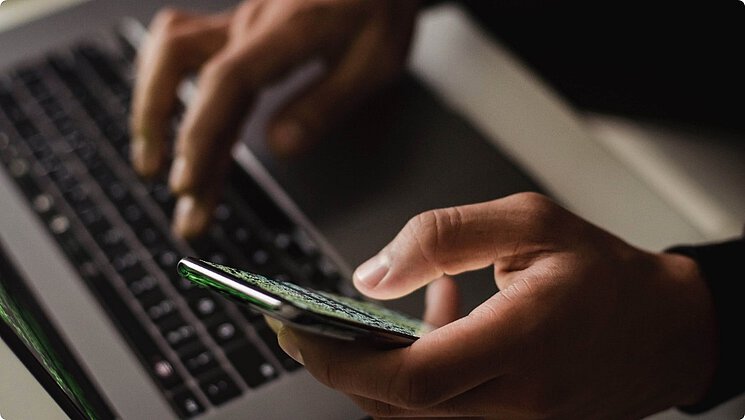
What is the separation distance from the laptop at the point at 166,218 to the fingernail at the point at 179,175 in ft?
0.06

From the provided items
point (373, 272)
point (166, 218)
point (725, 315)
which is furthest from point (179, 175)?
point (725, 315)

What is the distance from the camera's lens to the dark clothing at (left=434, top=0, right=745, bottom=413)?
86 cm

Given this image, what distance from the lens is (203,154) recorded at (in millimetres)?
646

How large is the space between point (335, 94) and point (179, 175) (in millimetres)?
156

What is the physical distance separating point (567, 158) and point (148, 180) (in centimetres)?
33

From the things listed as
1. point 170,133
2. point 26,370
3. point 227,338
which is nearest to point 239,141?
point 170,133

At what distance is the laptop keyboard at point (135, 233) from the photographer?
0.54m

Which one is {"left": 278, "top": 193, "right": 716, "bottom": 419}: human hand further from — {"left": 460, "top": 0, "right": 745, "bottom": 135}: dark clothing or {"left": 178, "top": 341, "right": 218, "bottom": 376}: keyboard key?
{"left": 460, "top": 0, "right": 745, "bottom": 135}: dark clothing

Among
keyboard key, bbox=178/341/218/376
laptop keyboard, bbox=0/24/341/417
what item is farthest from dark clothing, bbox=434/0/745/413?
keyboard key, bbox=178/341/218/376

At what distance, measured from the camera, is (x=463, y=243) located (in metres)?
0.44

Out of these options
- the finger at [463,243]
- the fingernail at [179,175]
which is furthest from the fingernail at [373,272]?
the fingernail at [179,175]

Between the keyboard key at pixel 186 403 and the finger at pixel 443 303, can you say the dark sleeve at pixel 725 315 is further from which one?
the keyboard key at pixel 186 403

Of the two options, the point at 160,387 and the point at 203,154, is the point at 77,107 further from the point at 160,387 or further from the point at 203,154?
the point at 160,387

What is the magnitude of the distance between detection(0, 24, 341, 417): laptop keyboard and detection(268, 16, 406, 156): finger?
5cm
